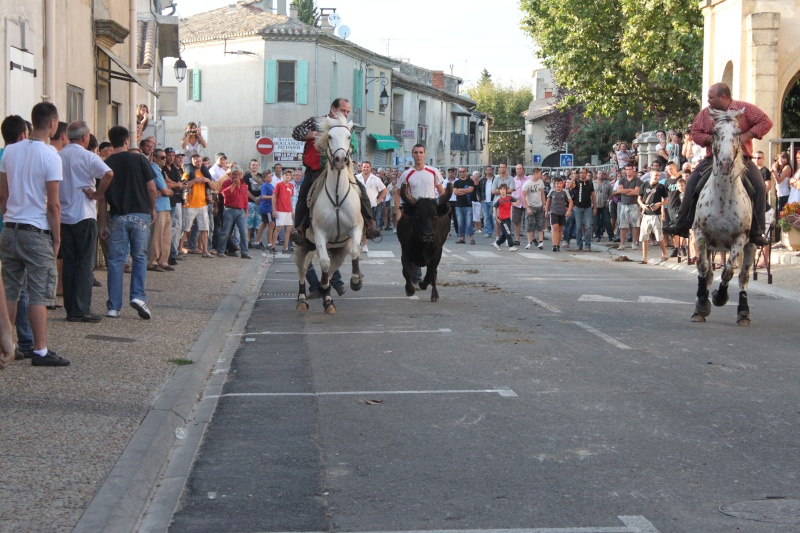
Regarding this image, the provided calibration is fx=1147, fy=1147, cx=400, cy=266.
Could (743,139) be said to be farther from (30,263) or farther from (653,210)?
(653,210)

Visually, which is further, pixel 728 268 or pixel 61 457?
pixel 728 268

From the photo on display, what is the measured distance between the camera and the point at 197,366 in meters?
9.41

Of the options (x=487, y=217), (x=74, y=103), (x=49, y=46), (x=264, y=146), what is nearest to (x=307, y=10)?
(x=264, y=146)

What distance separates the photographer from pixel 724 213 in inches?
484

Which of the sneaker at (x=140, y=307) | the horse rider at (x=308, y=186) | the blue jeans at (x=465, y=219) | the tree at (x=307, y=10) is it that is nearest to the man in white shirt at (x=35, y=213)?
the sneaker at (x=140, y=307)

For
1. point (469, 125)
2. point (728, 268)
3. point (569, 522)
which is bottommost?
point (569, 522)

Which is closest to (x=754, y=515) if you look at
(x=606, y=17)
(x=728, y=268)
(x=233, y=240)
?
(x=728, y=268)

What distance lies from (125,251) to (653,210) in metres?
13.7

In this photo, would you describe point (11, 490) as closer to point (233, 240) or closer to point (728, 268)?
point (728, 268)

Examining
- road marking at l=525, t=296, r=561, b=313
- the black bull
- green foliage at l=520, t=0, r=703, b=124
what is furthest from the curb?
green foliage at l=520, t=0, r=703, b=124

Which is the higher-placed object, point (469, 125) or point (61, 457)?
point (469, 125)

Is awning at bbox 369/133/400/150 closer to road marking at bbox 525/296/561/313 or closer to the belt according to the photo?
road marking at bbox 525/296/561/313

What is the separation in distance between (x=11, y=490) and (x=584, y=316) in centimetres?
882

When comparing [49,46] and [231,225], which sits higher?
[49,46]
